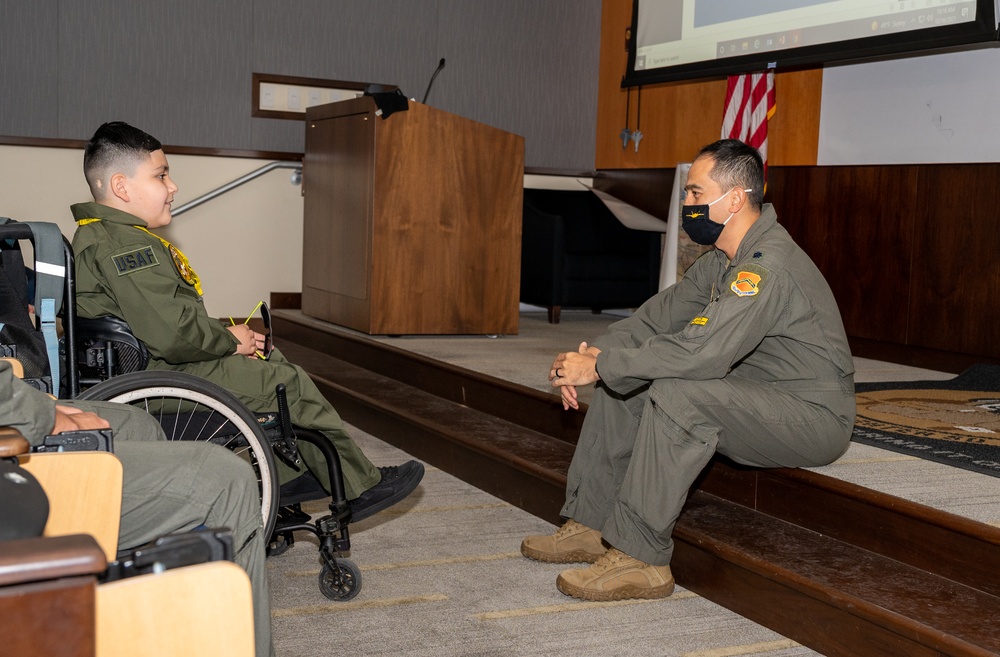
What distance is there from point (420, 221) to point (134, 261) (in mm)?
2362

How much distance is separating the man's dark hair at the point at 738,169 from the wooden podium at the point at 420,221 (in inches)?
83.5

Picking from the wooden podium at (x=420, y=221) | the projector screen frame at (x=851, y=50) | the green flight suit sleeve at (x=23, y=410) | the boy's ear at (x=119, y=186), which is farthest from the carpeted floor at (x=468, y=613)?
the projector screen frame at (x=851, y=50)

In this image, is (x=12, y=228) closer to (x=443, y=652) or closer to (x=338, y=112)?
(x=443, y=652)

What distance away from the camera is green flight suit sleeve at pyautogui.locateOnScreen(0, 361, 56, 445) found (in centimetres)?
122

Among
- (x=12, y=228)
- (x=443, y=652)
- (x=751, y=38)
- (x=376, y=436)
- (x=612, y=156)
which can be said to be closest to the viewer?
(x=12, y=228)

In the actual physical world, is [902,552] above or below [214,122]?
below

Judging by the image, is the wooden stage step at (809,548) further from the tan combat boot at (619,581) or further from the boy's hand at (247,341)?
the boy's hand at (247,341)

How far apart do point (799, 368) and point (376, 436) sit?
1.94m

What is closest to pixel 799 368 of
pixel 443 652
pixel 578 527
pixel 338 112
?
pixel 578 527

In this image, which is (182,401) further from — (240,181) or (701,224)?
(240,181)

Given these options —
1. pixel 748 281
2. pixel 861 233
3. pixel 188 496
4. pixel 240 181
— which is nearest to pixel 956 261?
pixel 861 233

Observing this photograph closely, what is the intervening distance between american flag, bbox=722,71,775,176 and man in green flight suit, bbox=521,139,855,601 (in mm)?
2258

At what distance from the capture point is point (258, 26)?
5.49 meters

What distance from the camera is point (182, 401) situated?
1.97 metres
